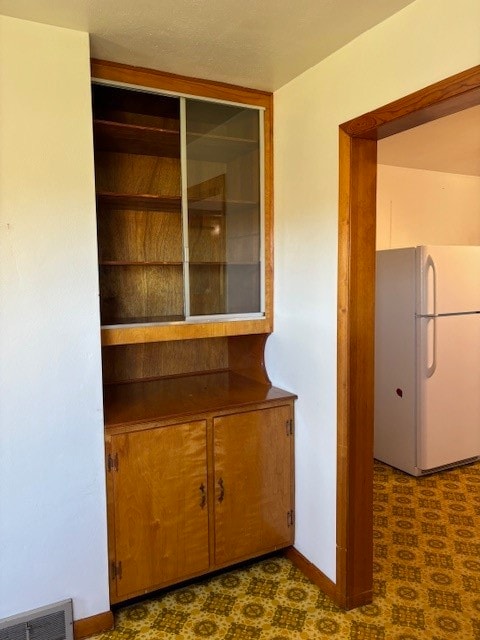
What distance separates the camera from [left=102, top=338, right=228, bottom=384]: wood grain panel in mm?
2684

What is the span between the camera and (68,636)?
194 cm

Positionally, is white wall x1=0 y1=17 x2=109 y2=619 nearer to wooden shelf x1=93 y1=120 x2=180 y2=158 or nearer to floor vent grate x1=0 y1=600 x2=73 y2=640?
floor vent grate x1=0 y1=600 x2=73 y2=640

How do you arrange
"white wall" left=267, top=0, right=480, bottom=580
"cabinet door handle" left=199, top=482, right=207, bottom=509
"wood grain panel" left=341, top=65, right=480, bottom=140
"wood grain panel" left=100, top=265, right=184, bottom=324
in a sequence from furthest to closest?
1. "wood grain panel" left=100, top=265, right=184, bottom=324
2. "cabinet door handle" left=199, top=482, right=207, bottom=509
3. "white wall" left=267, top=0, right=480, bottom=580
4. "wood grain panel" left=341, top=65, right=480, bottom=140

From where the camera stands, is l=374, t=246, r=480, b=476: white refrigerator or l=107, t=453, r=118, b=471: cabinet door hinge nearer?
l=107, t=453, r=118, b=471: cabinet door hinge

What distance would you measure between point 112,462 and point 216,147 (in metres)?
1.56

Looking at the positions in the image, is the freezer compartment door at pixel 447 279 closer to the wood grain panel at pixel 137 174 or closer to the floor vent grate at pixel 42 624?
the wood grain panel at pixel 137 174

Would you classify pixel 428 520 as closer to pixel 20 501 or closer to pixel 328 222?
pixel 328 222

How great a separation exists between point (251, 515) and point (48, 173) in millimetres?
1776

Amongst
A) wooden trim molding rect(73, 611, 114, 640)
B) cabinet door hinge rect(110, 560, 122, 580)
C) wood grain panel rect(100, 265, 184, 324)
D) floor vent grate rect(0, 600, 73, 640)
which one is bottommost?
wooden trim molding rect(73, 611, 114, 640)

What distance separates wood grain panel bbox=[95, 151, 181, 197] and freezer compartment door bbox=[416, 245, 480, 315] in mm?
1818

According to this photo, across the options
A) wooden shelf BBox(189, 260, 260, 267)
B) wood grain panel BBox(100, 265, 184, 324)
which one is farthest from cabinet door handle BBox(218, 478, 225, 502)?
wooden shelf BBox(189, 260, 260, 267)

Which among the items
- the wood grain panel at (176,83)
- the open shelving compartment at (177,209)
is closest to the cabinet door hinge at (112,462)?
the open shelving compartment at (177,209)

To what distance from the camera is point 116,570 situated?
2.05 meters

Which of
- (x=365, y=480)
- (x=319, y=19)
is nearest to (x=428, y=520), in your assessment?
(x=365, y=480)
